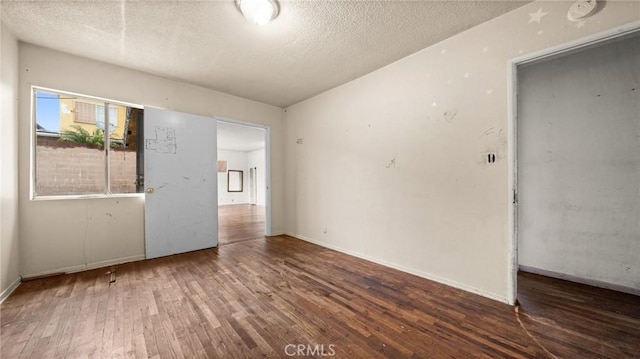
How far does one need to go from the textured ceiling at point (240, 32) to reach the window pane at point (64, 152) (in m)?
0.74

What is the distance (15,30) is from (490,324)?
5303 millimetres

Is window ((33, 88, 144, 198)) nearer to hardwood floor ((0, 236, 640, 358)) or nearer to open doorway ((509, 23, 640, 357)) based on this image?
hardwood floor ((0, 236, 640, 358))

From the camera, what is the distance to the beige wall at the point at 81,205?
267cm

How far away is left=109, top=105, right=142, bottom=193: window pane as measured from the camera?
327cm

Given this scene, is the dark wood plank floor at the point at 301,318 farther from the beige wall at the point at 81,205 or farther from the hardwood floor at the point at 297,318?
the beige wall at the point at 81,205

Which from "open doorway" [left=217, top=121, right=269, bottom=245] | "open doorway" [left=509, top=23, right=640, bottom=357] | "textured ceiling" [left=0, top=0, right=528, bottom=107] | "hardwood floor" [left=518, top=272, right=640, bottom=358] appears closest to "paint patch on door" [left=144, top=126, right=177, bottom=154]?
"textured ceiling" [left=0, top=0, right=528, bottom=107]

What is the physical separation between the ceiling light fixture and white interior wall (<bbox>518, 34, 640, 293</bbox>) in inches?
127

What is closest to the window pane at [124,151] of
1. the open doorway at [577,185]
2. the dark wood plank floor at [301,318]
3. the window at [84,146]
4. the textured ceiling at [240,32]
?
the window at [84,146]

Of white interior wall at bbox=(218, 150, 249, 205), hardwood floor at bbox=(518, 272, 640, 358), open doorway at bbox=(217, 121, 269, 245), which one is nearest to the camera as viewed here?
hardwood floor at bbox=(518, 272, 640, 358)

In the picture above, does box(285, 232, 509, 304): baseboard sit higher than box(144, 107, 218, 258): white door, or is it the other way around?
box(144, 107, 218, 258): white door

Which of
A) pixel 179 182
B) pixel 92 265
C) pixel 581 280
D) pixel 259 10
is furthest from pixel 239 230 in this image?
pixel 581 280

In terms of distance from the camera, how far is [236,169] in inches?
443

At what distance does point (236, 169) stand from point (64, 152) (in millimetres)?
8377

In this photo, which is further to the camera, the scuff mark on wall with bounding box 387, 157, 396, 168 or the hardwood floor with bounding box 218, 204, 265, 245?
the hardwood floor with bounding box 218, 204, 265, 245
